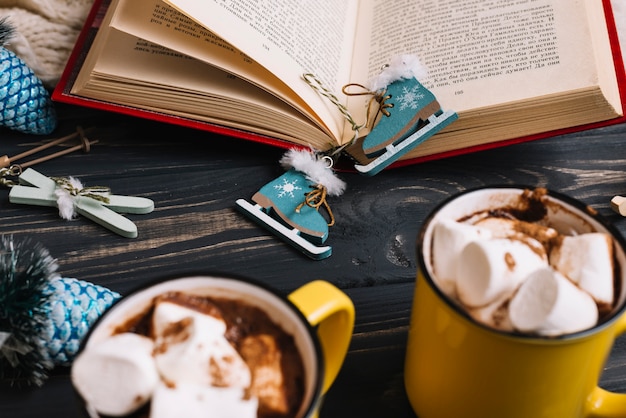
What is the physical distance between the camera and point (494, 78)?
89 cm

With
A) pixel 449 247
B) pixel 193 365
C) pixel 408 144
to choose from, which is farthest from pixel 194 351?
pixel 408 144

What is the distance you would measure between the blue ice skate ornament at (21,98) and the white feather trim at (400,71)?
1.44 feet

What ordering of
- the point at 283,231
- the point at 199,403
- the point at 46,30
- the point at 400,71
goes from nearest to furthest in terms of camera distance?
the point at 199,403 → the point at 283,231 → the point at 400,71 → the point at 46,30

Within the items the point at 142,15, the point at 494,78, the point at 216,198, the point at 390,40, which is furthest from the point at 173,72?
the point at 494,78

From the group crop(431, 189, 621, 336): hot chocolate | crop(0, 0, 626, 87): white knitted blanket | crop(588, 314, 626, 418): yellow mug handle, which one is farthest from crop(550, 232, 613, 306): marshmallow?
crop(0, 0, 626, 87): white knitted blanket

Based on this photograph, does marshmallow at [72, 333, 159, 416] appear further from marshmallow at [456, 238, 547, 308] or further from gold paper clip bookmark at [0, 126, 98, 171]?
gold paper clip bookmark at [0, 126, 98, 171]

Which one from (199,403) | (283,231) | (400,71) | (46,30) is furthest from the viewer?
(46,30)

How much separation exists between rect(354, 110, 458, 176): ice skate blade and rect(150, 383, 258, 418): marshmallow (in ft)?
1.53

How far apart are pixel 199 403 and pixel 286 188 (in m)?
0.45

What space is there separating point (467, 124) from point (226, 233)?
1.08 ft

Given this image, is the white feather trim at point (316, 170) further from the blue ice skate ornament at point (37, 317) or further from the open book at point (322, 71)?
the blue ice skate ornament at point (37, 317)

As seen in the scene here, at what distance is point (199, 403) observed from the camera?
445 mm

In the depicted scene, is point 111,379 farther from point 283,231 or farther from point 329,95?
point 329,95

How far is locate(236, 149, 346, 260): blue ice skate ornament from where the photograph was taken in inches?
32.1
